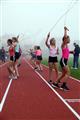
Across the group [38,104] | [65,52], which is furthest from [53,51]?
[38,104]

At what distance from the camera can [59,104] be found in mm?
11711

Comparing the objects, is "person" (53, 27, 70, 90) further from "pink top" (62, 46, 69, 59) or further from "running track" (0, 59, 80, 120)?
"running track" (0, 59, 80, 120)

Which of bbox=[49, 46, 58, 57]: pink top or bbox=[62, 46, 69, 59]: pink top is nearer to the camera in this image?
bbox=[62, 46, 69, 59]: pink top

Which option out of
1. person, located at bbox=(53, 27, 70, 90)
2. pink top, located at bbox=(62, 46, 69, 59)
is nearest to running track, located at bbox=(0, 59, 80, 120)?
person, located at bbox=(53, 27, 70, 90)

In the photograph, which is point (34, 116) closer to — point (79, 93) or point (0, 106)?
point (0, 106)

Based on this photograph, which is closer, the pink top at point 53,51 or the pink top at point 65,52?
the pink top at point 65,52

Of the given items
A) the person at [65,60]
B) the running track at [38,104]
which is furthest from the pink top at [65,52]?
the running track at [38,104]

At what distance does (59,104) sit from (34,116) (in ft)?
6.32

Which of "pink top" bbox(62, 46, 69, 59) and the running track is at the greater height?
"pink top" bbox(62, 46, 69, 59)

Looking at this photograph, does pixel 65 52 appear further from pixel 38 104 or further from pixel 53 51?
pixel 38 104

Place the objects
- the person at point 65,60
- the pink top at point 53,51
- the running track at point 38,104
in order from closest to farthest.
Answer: the running track at point 38,104 → the person at point 65,60 → the pink top at point 53,51

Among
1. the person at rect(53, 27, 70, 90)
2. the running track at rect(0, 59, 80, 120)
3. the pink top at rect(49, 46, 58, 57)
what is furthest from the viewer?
the pink top at rect(49, 46, 58, 57)

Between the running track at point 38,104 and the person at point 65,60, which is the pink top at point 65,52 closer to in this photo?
the person at point 65,60

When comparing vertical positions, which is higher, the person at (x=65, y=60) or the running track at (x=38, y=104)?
the person at (x=65, y=60)
